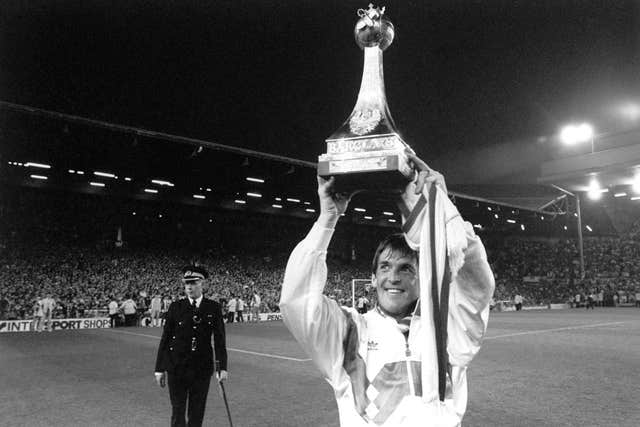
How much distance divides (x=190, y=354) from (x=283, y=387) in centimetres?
366

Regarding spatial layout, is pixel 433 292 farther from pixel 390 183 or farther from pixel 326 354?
pixel 390 183

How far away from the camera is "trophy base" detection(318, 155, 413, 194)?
2.34 meters

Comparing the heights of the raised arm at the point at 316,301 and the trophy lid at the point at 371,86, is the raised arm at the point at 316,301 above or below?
below

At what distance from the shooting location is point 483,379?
9.26 m

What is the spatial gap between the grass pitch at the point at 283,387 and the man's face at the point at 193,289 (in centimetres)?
177

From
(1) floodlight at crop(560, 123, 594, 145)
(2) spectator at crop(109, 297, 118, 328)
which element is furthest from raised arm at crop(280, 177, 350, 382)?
(1) floodlight at crop(560, 123, 594, 145)

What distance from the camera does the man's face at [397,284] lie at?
2.08 m

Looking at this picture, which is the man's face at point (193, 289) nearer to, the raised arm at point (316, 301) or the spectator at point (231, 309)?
the raised arm at point (316, 301)

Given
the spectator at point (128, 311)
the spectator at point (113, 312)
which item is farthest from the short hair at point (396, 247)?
the spectator at point (128, 311)

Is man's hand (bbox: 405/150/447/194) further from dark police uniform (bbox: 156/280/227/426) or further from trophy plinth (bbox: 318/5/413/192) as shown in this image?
dark police uniform (bbox: 156/280/227/426)

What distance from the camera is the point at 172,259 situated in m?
34.9

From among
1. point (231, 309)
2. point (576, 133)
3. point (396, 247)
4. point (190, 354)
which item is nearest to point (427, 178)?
point (396, 247)

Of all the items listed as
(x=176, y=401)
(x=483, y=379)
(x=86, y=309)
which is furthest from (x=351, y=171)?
(x=86, y=309)

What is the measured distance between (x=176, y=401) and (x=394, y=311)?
405 centimetres
